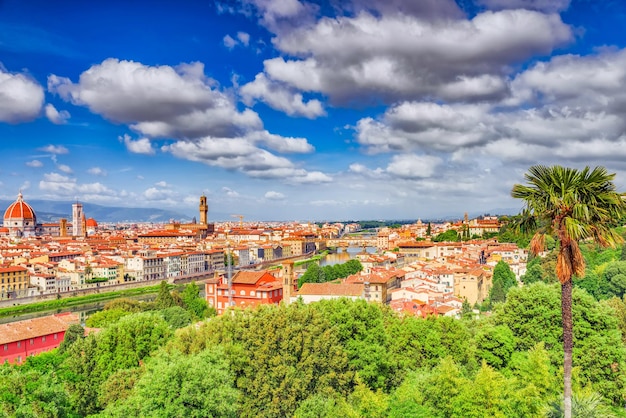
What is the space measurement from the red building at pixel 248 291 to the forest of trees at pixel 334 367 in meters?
17.9

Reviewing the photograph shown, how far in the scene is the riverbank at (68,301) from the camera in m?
46.6

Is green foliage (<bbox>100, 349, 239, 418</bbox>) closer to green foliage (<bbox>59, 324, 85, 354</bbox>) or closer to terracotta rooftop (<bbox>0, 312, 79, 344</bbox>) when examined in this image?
green foliage (<bbox>59, 324, 85, 354</bbox>)

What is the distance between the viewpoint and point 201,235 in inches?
5049

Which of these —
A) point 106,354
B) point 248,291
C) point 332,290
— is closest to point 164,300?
point 248,291

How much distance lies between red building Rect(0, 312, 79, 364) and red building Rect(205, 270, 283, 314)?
12.4 meters

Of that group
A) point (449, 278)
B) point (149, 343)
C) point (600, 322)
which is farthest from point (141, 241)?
point (600, 322)

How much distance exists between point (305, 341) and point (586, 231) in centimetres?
948

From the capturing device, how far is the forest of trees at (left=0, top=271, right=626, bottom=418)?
34.9 feet

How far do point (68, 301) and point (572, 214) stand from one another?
5469 centimetres

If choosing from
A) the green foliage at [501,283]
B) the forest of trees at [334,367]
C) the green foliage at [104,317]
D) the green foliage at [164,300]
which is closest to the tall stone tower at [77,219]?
the green foliage at [164,300]

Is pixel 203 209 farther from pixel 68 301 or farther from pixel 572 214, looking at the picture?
pixel 572 214

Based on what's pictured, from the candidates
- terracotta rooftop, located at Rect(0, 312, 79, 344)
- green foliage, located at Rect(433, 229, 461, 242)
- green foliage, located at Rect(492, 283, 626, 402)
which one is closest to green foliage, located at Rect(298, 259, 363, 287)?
terracotta rooftop, located at Rect(0, 312, 79, 344)

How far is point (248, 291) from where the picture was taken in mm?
37625

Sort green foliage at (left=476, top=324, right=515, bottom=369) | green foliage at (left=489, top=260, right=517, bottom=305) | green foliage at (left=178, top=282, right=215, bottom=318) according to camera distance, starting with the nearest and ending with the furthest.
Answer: green foliage at (left=476, top=324, right=515, bottom=369), green foliage at (left=178, top=282, right=215, bottom=318), green foliage at (left=489, top=260, right=517, bottom=305)
